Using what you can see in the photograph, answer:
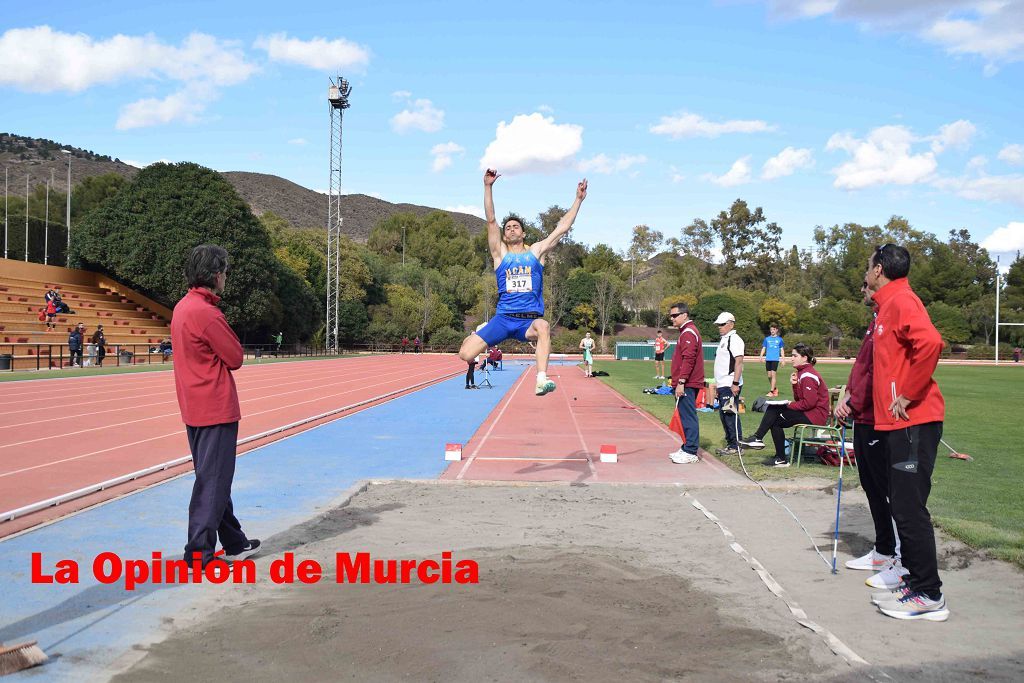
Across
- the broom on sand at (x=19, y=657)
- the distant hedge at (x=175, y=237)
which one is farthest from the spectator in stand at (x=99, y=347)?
the broom on sand at (x=19, y=657)

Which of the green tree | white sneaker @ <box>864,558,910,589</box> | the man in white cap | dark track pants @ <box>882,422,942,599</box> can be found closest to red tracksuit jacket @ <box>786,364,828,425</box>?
the man in white cap

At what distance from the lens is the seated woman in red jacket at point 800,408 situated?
411 inches

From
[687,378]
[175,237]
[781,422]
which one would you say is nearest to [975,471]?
[781,422]

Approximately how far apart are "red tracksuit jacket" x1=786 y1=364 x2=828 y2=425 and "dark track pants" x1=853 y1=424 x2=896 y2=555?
512 centimetres

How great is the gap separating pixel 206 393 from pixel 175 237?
156ft

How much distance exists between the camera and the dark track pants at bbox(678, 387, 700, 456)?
417 inches

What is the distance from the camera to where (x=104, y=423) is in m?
13.9

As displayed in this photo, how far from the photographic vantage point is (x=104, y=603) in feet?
14.9

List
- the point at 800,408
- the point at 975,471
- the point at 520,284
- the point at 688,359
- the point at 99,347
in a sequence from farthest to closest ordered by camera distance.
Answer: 1. the point at 99,347
2. the point at 800,408
3. the point at 688,359
4. the point at 975,471
5. the point at 520,284

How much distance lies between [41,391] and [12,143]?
195801mm

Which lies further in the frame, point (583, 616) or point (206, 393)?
point (206, 393)

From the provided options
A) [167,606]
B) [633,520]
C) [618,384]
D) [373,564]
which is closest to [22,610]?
[167,606]

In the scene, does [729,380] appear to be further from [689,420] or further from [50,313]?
[50,313]

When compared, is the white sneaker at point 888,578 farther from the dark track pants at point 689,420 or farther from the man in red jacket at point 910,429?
the dark track pants at point 689,420
